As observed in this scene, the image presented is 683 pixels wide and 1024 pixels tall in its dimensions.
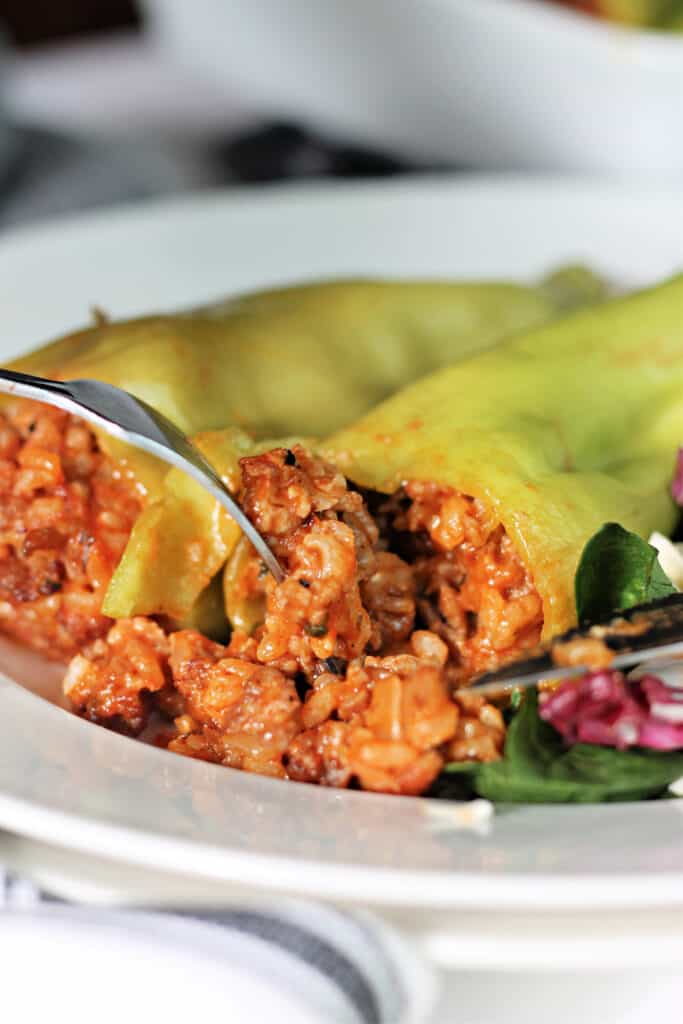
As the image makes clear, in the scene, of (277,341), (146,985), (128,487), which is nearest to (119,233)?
(277,341)

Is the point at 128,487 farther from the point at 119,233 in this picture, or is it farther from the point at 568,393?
the point at 119,233

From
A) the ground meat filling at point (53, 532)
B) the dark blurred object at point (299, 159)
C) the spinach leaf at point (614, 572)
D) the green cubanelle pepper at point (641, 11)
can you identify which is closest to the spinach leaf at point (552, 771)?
the spinach leaf at point (614, 572)

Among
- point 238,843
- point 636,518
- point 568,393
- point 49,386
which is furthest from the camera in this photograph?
point 568,393

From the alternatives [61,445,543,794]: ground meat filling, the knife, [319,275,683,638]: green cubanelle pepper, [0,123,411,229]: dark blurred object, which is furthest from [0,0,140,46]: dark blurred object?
the knife

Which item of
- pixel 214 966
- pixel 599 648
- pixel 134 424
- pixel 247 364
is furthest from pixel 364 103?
pixel 214 966

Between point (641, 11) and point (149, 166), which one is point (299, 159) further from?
point (641, 11)

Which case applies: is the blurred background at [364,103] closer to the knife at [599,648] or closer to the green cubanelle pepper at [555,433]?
the green cubanelle pepper at [555,433]

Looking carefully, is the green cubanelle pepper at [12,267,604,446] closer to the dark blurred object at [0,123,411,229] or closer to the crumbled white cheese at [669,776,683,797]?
the crumbled white cheese at [669,776,683,797]
